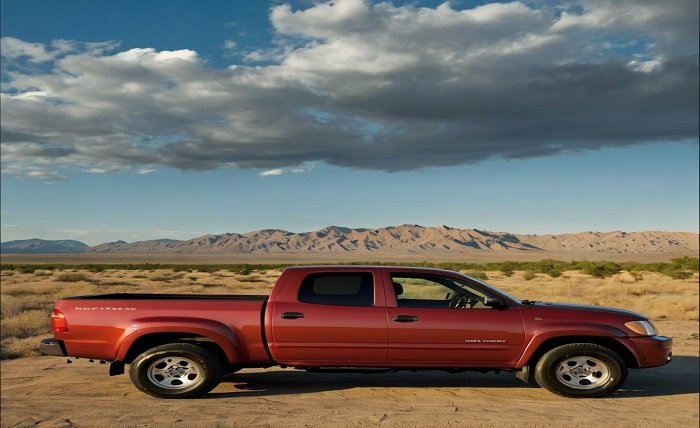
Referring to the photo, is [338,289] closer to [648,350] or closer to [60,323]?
[60,323]

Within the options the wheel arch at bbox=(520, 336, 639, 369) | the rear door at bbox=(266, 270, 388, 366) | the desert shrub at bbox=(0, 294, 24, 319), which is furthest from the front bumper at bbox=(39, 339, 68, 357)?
the desert shrub at bbox=(0, 294, 24, 319)

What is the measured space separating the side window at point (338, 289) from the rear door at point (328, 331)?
0.02 metres

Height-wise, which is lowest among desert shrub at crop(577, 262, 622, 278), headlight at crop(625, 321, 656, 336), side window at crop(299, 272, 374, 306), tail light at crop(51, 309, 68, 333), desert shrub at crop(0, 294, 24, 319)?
desert shrub at crop(577, 262, 622, 278)

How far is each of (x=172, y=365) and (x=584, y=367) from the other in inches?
197

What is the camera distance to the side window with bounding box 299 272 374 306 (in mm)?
7707

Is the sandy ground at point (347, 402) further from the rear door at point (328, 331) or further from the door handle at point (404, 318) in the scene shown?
the door handle at point (404, 318)

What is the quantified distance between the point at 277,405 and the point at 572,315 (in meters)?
3.71

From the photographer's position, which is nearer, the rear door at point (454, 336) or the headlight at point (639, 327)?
the rear door at point (454, 336)

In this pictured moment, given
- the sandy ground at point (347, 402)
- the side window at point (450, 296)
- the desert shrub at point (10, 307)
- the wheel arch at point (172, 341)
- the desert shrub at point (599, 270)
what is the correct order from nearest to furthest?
the sandy ground at point (347, 402)
the wheel arch at point (172, 341)
the side window at point (450, 296)
the desert shrub at point (10, 307)
the desert shrub at point (599, 270)

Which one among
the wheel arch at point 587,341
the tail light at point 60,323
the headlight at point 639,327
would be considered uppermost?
the tail light at point 60,323

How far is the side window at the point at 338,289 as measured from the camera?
771 cm

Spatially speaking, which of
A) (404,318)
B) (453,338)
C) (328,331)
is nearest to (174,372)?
(328,331)

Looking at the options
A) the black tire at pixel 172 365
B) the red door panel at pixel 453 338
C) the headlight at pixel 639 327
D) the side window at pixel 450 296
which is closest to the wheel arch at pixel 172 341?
the black tire at pixel 172 365

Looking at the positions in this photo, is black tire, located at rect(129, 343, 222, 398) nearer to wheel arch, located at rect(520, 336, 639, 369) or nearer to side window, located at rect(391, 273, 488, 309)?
side window, located at rect(391, 273, 488, 309)
